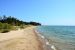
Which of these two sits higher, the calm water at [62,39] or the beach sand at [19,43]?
the beach sand at [19,43]

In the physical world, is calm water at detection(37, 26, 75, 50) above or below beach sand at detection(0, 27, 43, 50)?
below

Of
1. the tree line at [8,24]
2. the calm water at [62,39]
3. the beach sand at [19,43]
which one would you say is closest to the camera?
the beach sand at [19,43]

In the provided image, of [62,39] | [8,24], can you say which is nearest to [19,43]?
[62,39]

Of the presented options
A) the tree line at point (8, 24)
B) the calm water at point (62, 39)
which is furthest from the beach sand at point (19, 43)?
the tree line at point (8, 24)

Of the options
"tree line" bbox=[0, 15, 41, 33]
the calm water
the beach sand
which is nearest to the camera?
the beach sand

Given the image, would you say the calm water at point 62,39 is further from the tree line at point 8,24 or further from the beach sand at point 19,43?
the tree line at point 8,24

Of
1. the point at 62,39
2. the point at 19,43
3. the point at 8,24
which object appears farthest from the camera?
the point at 8,24

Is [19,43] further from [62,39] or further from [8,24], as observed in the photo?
[8,24]

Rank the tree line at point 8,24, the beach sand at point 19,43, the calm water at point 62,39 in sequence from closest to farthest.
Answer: the beach sand at point 19,43, the calm water at point 62,39, the tree line at point 8,24

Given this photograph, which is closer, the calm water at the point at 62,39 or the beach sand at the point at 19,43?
the beach sand at the point at 19,43

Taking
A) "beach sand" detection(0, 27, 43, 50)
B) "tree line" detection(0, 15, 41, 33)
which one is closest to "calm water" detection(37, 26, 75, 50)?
"beach sand" detection(0, 27, 43, 50)

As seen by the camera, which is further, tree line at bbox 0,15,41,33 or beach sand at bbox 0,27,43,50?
tree line at bbox 0,15,41,33

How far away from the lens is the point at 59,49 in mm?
15320

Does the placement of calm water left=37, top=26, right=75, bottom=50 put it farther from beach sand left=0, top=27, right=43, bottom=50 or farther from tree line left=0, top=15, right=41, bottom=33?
tree line left=0, top=15, right=41, bottom=33
